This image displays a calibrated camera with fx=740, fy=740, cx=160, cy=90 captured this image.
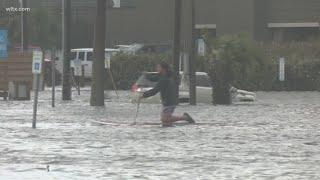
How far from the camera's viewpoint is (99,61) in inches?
989

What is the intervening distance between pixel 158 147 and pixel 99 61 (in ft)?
39.1

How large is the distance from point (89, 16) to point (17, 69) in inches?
1214

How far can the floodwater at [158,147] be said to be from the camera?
34.8 ft

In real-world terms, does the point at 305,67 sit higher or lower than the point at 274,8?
lower

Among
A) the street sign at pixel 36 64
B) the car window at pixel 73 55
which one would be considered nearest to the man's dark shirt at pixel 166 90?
the street sign at pixel 36 64

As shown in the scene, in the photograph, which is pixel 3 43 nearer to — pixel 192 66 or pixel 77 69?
pixel 77 69

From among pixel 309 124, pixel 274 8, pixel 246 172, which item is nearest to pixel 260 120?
pixel 309 124

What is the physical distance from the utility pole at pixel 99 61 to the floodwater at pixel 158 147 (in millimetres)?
2893

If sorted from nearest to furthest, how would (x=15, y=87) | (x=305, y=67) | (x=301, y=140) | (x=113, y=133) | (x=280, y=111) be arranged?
(x=301, y=140)
(x=113, y=133)
(x=280, y=111)
(x=15, y=87)
(x=305, y=67)

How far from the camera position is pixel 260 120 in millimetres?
19719

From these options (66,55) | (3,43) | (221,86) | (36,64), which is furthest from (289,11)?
(36,64)

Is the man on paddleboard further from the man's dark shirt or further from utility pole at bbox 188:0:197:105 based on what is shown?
utility pole at bbox 188:0:197:105

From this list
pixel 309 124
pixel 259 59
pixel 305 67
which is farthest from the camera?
pixel 305 67

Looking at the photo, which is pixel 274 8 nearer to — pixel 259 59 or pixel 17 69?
pixel 259 59
